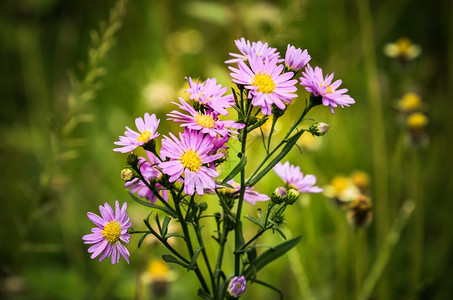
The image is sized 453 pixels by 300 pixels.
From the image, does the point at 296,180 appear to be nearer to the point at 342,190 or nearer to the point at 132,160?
the point at 132,160

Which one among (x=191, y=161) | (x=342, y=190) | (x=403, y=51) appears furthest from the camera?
(x=403, y=51)

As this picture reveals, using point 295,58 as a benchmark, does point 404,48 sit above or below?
above

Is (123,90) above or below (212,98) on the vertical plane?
above

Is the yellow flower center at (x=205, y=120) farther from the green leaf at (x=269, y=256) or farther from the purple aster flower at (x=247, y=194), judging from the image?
the green leaf at (x=269, y=256)

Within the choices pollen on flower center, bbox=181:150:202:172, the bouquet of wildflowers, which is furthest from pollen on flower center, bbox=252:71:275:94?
pollen on flower center, bbox=181:150:202:172

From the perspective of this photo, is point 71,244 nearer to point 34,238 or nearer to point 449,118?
point 34,238

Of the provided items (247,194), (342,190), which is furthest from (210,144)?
(342,190)

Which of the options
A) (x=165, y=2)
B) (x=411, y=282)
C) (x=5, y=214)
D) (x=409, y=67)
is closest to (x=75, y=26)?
(x=165, y=2)
